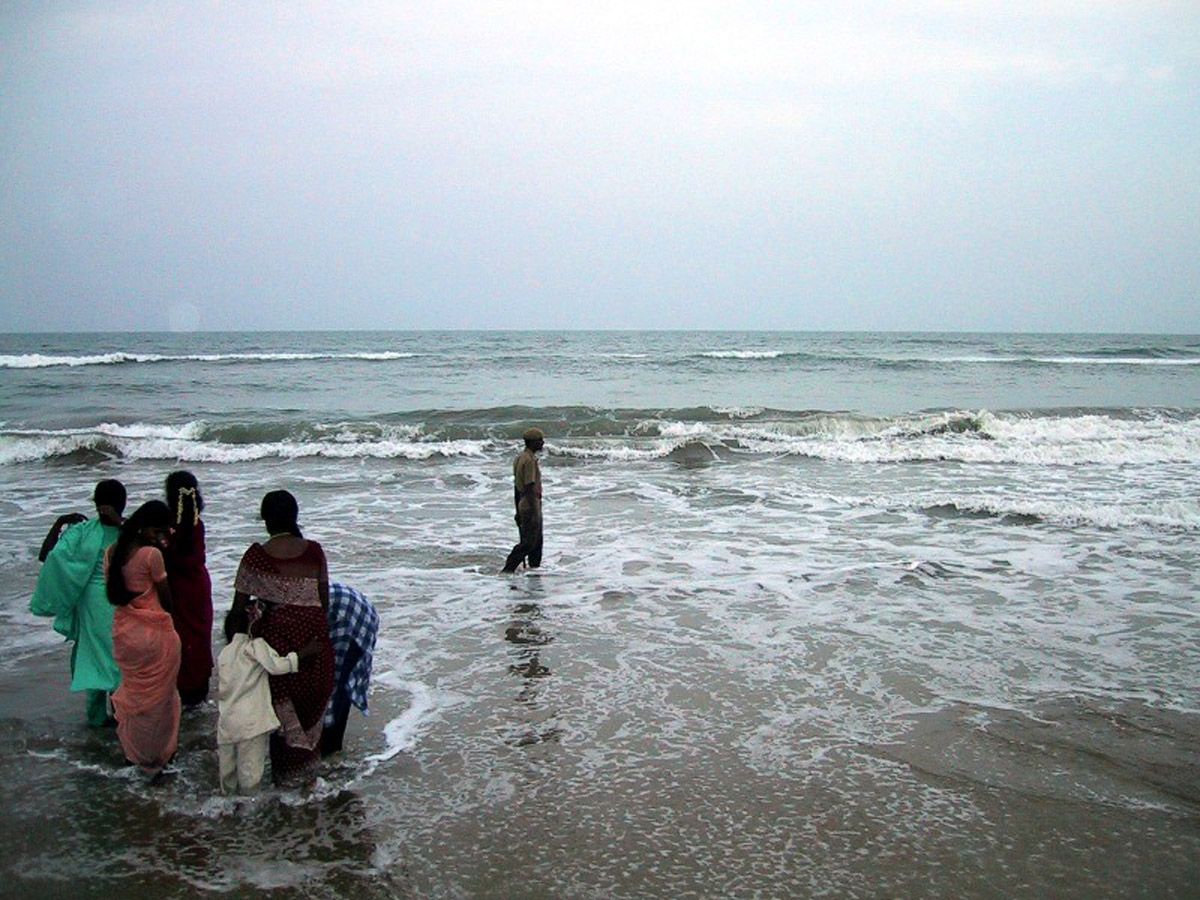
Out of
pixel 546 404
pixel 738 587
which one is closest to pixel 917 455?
pixel 738 587

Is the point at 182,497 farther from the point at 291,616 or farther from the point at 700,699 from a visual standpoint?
the point at 700,699

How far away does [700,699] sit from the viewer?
5559mm

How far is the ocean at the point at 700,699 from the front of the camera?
374cm

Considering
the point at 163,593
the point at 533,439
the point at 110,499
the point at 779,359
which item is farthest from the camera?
the point at 779,359

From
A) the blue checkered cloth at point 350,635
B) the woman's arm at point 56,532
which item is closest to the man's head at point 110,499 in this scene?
the woman's arm at point 56,532

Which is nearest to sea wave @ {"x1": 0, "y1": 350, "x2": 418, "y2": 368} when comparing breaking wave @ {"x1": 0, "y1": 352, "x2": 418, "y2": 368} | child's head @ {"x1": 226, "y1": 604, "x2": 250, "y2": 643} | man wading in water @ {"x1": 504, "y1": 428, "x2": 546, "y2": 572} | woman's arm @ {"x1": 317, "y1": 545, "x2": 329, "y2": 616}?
breaking wave @ {"x1": 0, "y1": 352, "x2": 418, "y2": 368}

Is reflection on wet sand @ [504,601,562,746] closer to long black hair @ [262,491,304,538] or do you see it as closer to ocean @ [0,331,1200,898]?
ocean @ [0,331,1200,898]

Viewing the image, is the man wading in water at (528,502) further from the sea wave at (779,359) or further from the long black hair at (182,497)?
the sea wave at (779,359)

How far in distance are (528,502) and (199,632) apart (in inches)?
145

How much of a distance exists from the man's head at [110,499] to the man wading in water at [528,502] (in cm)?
368

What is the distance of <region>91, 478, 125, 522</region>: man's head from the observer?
192 inches

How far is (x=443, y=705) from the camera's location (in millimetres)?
5512

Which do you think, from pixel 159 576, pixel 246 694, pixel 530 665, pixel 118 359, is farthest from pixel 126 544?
pixel 118 359

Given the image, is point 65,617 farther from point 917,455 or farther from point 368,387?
point 368,387
